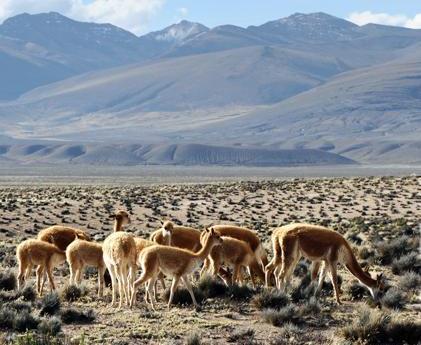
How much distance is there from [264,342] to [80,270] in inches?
210

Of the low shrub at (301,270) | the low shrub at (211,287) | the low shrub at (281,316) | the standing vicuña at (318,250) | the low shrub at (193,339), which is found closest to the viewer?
the low shrub at (193,339)

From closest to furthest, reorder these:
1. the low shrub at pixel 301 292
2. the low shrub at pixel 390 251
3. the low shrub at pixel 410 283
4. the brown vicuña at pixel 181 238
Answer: the low shrub at pixel 301 292, the low shrub at pixel 410 283, the brown vicuña at pixel 181 238, the low shrub at pixel 390 251

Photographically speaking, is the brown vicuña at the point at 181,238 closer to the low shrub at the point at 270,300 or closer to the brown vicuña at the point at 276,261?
the brown vicuña at the point at 276,261

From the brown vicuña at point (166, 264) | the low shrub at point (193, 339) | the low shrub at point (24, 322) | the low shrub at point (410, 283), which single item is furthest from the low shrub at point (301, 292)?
the low shrub at point (24, 322)

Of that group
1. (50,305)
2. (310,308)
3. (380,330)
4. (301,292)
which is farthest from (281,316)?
(50,305)

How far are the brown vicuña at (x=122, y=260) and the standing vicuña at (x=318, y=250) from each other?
286 cm

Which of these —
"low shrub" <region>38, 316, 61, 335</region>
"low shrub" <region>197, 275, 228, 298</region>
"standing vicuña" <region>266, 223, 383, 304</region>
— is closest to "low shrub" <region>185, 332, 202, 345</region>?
"low shrub" <region>38, 316, 61, 335</region>

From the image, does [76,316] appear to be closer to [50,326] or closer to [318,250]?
[50,326]

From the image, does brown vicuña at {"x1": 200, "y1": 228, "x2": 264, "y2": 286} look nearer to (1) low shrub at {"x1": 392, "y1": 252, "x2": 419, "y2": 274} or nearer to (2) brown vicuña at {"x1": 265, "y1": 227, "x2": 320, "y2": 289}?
(2) brown vicuña at {"x1": 265, "y1": 227, "x2": 320, "y2": 289}

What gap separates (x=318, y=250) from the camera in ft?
50.9

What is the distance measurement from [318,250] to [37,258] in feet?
17.7

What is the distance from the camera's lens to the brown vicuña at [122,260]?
14.8 m

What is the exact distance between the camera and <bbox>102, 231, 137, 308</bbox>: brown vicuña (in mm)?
14789

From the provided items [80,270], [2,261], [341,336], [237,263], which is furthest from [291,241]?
[2,261]
